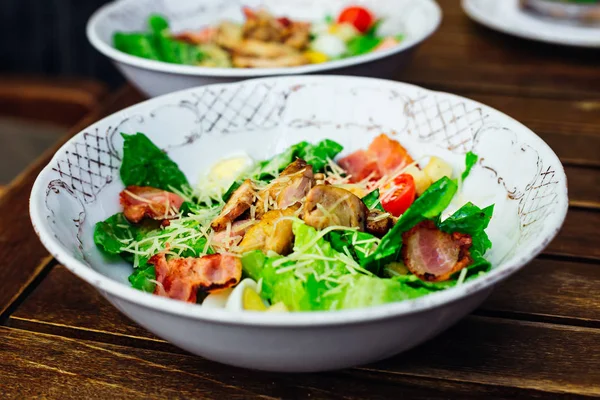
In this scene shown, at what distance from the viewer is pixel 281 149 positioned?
1.54 meters

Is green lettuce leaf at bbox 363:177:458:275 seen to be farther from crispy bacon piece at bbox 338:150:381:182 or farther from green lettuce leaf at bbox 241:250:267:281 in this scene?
crispy bacon piece at bbox 338:150:381:182

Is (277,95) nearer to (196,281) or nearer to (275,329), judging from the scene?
(196,281)

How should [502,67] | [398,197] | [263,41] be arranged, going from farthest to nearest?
[502,67] < [263,41] < [398,197]

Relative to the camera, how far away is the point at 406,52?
1812 mm

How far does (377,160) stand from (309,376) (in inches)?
20.7

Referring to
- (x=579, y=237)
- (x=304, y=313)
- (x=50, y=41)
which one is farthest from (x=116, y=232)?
(x=50, y=41)

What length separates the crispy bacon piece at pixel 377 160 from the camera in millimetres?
1387

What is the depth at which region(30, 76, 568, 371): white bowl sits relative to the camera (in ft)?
2.76

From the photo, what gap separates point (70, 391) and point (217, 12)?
1702mm

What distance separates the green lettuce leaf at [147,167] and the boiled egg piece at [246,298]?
46 cm

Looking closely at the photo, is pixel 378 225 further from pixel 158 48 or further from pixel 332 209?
pixel 158 48

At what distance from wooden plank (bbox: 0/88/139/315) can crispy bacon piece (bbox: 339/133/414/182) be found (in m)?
0.67

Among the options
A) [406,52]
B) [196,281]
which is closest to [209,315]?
[196,281]

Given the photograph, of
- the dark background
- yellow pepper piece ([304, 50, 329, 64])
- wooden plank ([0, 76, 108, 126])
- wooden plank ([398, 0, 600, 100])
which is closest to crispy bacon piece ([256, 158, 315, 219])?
yellow pepper piece ([304, 50, 329, 64])
